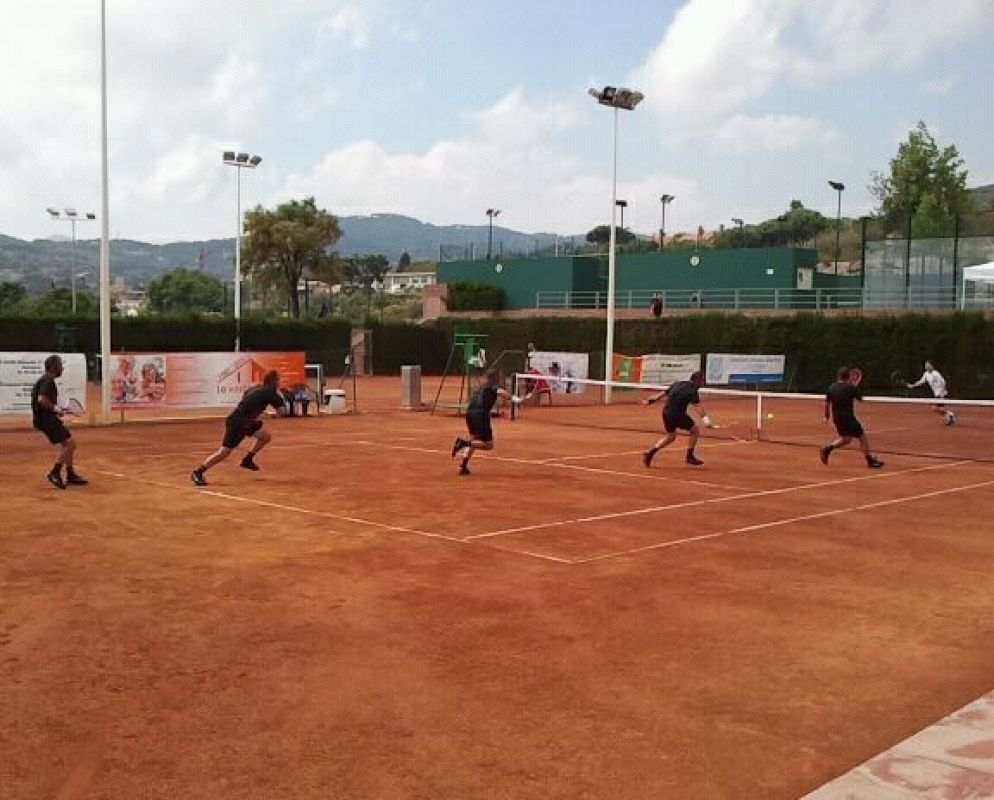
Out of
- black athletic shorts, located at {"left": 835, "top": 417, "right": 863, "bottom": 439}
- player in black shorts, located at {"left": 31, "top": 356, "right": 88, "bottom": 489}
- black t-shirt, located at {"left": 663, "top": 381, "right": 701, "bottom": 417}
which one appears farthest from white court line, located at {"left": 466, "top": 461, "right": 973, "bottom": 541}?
player in black shorts, located at {"left": 31, "top": 356, "right": 88, "bottom": 489}

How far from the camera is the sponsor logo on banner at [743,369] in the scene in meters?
40.8

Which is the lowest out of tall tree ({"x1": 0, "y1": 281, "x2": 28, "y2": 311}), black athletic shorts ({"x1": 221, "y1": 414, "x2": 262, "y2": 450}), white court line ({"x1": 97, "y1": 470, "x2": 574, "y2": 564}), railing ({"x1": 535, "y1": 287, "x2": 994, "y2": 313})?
white court line ({"x1": 97, "y1": 470, "x2": 574, "y2": 564})

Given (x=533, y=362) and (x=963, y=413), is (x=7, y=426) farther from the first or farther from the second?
(x=963, y=413)

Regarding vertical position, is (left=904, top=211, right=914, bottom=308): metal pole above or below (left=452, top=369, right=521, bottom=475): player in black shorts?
above

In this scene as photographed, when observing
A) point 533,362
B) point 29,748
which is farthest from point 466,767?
point 533,362

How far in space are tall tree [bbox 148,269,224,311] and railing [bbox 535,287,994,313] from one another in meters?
79.9

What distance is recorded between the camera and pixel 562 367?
40.8 metres

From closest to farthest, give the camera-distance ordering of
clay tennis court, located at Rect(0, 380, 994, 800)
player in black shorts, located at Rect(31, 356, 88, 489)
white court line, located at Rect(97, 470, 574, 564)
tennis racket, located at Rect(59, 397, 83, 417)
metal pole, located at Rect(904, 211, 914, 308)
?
clay tennis court, located at Rect(0, 380, 994, 800), white court line, located at Rect(97, 470, 574, 564), player in black shorts, located at Rect(31, 356, 88, 489), tennis racket, located at Rect(59, 397, 83, 417), metal pole, located at Rect(904, 211, 914, 308)

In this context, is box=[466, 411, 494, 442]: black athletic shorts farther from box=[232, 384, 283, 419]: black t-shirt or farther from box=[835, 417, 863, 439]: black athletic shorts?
box=[835, 417, 863, 439]: black athletic shorts

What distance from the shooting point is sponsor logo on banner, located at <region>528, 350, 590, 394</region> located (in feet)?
129

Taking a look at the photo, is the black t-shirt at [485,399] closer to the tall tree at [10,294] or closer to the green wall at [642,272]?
the green wall at [642,272]

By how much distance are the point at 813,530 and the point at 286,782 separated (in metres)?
9.09

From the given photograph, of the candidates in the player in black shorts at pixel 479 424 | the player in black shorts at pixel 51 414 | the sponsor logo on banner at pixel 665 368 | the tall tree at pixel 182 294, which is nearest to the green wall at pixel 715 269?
the sponsor logo on banner at pixel 665 368

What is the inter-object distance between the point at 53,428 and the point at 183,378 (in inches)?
567
